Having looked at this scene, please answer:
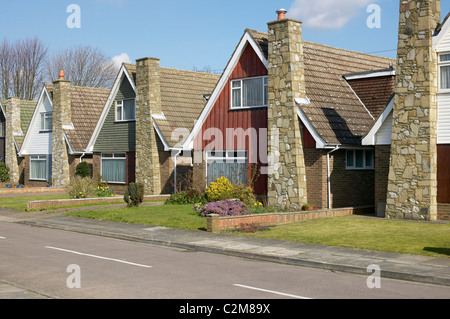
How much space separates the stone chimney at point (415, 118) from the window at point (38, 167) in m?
31.5

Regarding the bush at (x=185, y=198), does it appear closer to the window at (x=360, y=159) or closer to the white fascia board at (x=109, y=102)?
the window at (x=360, y=159)

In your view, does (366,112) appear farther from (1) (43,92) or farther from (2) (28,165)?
(2) (28,165)

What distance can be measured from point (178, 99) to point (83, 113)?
10.6 m

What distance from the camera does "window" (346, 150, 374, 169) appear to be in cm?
2597

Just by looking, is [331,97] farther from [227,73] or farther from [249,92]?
[227,73]

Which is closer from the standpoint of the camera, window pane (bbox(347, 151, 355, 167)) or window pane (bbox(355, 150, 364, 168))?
window pane (bbox(347, 151, 355, 167))

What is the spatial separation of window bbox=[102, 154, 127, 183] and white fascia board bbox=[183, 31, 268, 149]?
26.6 ft

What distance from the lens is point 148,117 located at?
3422 cm

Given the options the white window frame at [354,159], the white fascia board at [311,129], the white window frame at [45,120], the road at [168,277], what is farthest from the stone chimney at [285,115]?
the white window frame at [45,120]

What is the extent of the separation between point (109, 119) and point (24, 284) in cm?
2771

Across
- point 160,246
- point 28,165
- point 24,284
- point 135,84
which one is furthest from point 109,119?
point 24,284

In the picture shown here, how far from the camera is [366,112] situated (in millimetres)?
28094

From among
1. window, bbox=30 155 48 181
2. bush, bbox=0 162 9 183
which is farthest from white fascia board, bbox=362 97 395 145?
bush, bbox=0 162 9 183

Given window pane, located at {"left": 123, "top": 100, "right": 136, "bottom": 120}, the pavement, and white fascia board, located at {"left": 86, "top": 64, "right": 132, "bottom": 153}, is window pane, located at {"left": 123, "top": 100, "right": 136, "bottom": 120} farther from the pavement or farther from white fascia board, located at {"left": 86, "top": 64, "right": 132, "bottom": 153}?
the pavement
